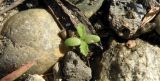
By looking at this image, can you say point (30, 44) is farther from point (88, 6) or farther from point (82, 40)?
point (88, 6)

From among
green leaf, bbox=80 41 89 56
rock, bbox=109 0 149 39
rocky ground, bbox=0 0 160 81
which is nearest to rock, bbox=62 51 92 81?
rocky ground, bbox=0 0 160 81

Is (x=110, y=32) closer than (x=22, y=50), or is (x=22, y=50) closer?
(x=22, y=50)

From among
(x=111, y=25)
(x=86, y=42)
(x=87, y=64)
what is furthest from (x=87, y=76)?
(x=111, y=25)

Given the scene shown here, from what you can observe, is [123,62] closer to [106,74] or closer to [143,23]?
[106,74]

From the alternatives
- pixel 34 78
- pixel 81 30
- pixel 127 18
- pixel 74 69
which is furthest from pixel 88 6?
pixel 34 78

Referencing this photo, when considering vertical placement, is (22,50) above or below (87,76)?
above

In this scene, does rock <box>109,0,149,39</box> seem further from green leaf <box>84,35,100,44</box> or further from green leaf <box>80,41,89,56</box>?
green leaf <box>80,41,89,56</box>

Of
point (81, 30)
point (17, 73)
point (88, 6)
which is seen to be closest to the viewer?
point (17, 73)
